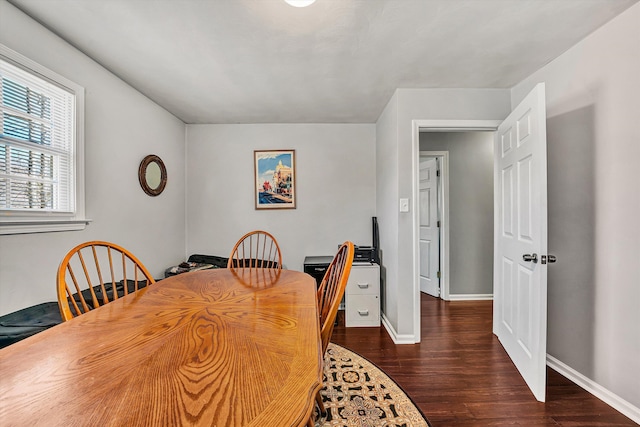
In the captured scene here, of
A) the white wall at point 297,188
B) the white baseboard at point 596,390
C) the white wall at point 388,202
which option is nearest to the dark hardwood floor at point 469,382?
the white baseboard at point 596,390

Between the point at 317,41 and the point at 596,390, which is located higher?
the point at 317,41

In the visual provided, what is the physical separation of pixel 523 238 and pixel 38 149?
3375mm

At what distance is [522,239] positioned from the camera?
210 cm

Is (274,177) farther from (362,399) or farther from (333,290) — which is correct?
(362,399)

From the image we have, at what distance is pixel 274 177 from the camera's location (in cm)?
370

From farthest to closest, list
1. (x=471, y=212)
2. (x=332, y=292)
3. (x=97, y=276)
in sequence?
(x=471, y=212), (x=97, y=276), (x=332, y=292)

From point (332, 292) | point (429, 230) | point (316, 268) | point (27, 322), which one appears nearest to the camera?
point (332, 292)

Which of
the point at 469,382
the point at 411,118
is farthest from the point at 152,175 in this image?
the point at 469,382

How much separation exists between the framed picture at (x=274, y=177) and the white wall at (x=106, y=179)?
3.19 ft

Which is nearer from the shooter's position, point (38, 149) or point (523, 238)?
point (38, 149)

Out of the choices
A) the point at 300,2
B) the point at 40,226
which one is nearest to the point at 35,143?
the point at 40,226

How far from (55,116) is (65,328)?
1.70m

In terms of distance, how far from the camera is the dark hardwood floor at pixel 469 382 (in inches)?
65.2

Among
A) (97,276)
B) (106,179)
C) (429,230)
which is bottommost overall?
(97,276)
